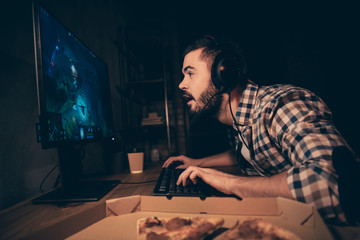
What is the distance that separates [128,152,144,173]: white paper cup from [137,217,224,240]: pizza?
2.44ft

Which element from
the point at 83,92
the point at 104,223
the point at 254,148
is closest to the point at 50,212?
the point at 104,223

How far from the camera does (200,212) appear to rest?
404mm

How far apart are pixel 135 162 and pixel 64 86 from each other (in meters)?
0.58

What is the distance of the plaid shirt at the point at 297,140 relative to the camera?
466 mm

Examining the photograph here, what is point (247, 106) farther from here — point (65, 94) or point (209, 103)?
point (65, 94)

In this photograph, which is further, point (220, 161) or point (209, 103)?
point (220, 161)

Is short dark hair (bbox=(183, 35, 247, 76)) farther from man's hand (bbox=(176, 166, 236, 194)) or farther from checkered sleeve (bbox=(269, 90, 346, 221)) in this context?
man's hand (bbox=(176, 166, 236, 194))

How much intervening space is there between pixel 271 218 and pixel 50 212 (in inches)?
22.0

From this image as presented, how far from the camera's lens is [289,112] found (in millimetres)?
629

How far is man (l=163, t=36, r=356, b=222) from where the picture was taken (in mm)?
478

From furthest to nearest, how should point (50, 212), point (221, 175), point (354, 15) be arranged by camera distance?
1. point (354, 15)
2. point (221, 175)
3. point (50, 212)

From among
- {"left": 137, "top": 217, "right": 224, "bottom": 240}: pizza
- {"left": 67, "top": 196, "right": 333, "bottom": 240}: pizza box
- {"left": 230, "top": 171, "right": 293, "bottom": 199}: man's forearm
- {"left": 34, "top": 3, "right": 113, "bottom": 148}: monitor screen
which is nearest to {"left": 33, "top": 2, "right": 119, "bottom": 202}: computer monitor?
{"left": 34, "top": 3, "right": 113, "bottom": 148}: monitor screen

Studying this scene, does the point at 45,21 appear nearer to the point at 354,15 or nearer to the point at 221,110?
the point at 221,110

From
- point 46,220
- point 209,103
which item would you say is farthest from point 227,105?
point 46,220
